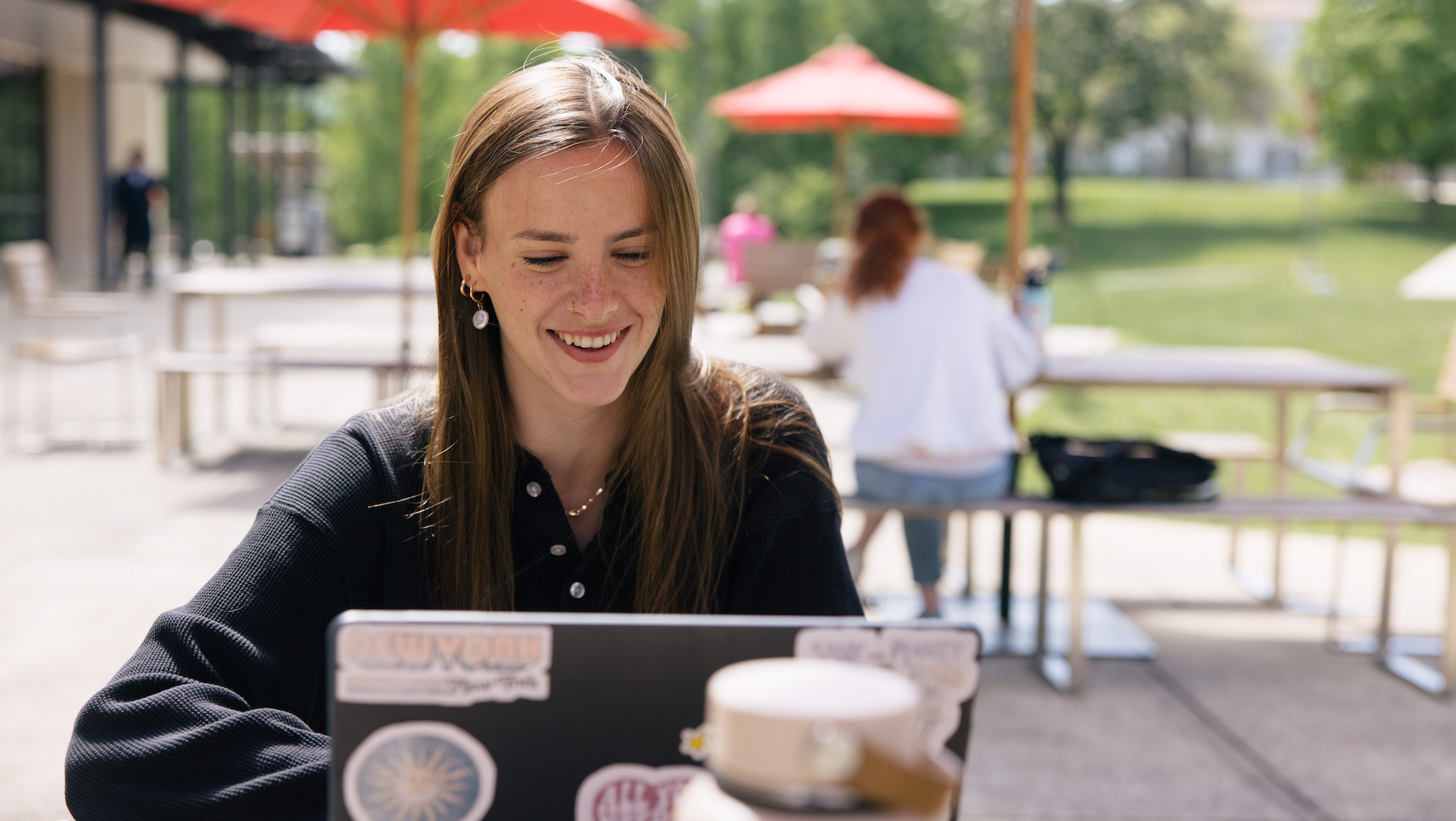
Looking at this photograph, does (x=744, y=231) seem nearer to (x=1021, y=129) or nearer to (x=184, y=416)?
(x=184, y=416)

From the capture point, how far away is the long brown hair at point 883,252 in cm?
487

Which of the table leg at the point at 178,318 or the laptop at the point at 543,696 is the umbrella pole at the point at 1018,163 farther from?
the table leg at the point at 178,318

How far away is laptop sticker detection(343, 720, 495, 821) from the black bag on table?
3.75 m

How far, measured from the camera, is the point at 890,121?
12.2 meters

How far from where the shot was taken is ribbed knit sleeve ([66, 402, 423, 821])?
3.84 ft

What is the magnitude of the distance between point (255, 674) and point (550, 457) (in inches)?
17.0

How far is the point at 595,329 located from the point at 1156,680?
11.7ft

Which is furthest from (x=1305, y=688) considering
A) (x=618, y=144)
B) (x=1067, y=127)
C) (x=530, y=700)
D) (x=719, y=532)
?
(x=1067, y=127)

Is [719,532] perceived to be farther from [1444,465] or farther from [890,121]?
[890,121]

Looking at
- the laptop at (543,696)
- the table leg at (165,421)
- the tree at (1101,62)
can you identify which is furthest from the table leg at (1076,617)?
the tree at (1101,62)

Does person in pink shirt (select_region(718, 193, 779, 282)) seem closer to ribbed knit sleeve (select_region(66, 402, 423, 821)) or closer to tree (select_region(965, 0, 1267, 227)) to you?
ribbed knit sleeve (select_region(66, 402, 423, 821))

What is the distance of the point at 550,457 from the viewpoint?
5.39 feet

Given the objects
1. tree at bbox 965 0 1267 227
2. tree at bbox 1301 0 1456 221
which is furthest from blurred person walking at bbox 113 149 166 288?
tree at bbox 1301 0 1456 221

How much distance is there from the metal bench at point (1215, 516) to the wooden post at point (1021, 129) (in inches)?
48.8
